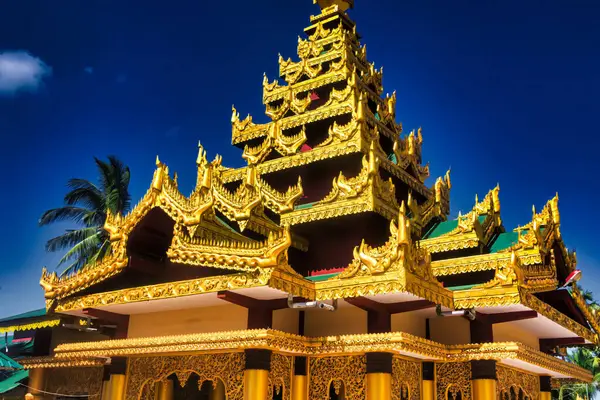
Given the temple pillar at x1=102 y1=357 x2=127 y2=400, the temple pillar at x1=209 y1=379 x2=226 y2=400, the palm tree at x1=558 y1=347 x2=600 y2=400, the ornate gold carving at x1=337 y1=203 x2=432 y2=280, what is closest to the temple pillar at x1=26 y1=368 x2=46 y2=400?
the temple pillar at x1=102 y1=357 x2=127 y2=400

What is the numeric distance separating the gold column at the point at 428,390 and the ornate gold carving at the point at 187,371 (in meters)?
3.96

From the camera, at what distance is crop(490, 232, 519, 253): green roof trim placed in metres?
15.1

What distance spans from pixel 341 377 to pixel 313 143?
24.9ft

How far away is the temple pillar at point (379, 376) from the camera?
11.1 metres

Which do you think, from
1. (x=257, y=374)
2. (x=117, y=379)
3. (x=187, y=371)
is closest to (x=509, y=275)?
(x=257, y=374)

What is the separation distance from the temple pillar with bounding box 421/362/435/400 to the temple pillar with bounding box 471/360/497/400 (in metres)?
0.82

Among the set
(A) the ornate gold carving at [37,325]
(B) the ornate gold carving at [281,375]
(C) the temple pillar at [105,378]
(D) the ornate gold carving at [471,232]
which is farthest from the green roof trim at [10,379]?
(D) the ornate gold carving at [471,232]

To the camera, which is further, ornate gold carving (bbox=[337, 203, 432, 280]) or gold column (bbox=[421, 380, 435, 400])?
gold column (bbox=[421, 380, 435, 400])

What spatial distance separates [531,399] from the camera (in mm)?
15312

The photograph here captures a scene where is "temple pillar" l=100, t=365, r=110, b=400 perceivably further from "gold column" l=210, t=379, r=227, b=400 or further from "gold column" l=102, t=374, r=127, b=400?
"gold column" l=210, t=379, r=227, b=400

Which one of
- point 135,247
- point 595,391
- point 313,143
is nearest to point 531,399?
point 313,143

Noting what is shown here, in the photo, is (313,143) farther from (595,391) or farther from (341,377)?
(595,391)

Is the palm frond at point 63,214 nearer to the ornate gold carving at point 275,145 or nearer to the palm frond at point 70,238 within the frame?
the palm frond at point 70,238

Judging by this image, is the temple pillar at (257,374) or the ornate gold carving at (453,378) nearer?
the temple pillar at (257,374)
